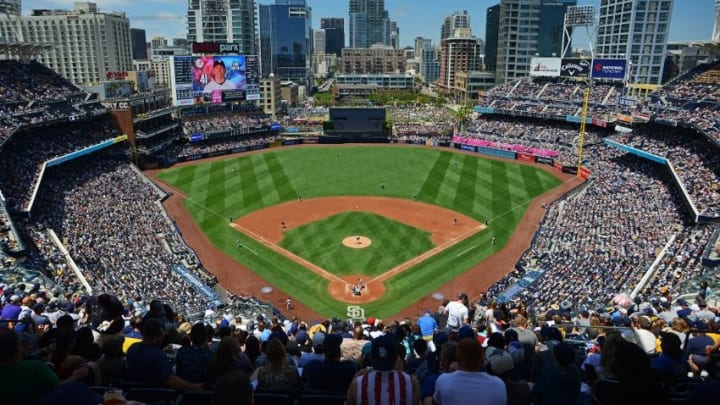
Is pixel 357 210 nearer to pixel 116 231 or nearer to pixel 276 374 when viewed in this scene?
pixel 116 231

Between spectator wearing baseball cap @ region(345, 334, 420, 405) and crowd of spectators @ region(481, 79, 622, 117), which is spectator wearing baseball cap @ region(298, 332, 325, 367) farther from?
crowd of spectators @ region(481, 79, 622, 117)

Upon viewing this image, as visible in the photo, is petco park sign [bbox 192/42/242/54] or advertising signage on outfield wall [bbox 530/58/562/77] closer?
petco park sign [bbox 192/42/242/54]

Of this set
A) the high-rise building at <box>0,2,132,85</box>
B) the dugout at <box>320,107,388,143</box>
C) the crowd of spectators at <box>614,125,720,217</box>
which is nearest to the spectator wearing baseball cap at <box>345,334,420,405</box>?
the crowd of spectators at <box>614,125,720,217</box>

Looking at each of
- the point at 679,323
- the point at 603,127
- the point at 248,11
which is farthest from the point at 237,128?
the point at 248,11

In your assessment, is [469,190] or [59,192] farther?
[469,190]

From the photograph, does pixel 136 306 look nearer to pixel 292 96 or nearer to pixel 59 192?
pixel 59 192

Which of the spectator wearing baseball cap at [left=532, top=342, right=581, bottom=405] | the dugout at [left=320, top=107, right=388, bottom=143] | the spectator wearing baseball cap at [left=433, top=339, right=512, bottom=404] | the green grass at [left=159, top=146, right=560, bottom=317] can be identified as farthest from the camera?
the dugout at [left=320, top=107, right=388, bottom=143]

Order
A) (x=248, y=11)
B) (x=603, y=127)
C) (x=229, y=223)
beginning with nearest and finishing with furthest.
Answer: (x=229, y=223), (x=603, y=127), (x=248, y=11)
